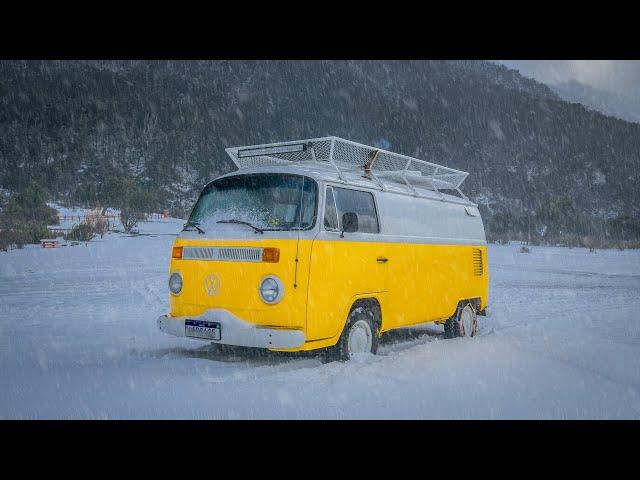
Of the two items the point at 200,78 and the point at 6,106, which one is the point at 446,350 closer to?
the point at 6,106

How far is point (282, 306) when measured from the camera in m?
6.54

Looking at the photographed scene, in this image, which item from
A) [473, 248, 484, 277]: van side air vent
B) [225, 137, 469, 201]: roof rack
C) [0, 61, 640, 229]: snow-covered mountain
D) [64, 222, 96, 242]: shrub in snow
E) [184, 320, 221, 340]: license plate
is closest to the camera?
[184, 320, 221, 340]: license plate

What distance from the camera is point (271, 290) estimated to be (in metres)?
6.57

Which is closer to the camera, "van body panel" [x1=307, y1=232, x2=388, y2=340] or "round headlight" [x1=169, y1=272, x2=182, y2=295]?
"van body panel" [x1=307, y1=232, x2=388, y2=340]

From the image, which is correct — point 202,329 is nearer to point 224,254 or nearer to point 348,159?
point 224,254

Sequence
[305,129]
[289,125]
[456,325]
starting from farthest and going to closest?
[289,125] → [305,129] → [456,325]

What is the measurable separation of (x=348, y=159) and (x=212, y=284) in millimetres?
2698

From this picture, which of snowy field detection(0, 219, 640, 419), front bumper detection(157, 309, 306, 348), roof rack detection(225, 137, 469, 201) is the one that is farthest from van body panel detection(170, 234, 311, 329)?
roof rack detection(225, 137, 469, 201)

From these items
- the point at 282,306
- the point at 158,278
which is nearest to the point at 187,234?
the point at 282,306

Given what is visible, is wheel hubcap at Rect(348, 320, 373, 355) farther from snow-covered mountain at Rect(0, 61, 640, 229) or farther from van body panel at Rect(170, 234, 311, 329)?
snow-covered mountain at Rect(0, 61, 640, 229)

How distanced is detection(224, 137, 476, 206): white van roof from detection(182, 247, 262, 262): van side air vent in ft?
3.73

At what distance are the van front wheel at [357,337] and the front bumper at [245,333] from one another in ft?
2.92

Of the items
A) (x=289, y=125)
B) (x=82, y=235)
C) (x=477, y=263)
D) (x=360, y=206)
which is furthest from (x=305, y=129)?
(x=360, y=206)

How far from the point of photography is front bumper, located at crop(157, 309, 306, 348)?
20.9ft
